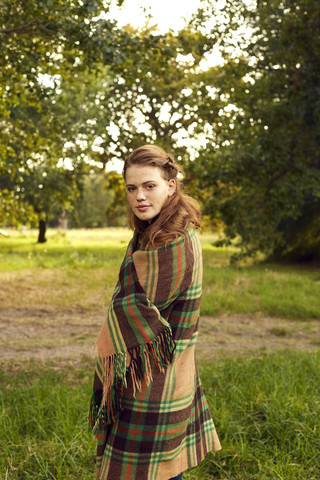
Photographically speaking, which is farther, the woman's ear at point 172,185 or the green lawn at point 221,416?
the green lawn at point 221,416

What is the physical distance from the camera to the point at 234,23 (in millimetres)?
8547

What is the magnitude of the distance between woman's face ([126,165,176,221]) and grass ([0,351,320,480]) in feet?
6.97

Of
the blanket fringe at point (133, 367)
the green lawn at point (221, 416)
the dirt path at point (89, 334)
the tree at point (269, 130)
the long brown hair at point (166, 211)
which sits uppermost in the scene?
the tree at point (269, 130)

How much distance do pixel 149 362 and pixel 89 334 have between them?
20.6 feet

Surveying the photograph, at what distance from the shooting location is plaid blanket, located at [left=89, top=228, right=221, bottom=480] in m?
1.97

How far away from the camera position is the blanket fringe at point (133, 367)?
1.98 m

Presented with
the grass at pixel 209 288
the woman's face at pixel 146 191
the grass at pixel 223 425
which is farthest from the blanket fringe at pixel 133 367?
the grass at pixel 209 288

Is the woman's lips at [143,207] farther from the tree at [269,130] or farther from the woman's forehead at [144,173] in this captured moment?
the tree at [269,130]

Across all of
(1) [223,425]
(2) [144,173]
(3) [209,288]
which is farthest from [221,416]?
(3) [209,288]

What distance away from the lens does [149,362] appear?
1.98 meters

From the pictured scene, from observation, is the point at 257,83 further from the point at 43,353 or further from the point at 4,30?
the point at 43,353

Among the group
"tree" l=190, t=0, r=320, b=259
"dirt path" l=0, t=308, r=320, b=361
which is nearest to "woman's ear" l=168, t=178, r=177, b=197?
"dirt path" l=0, t=308, r=320, b=361

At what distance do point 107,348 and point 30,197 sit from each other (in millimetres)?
18061

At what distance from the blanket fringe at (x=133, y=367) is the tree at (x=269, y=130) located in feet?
19.7
